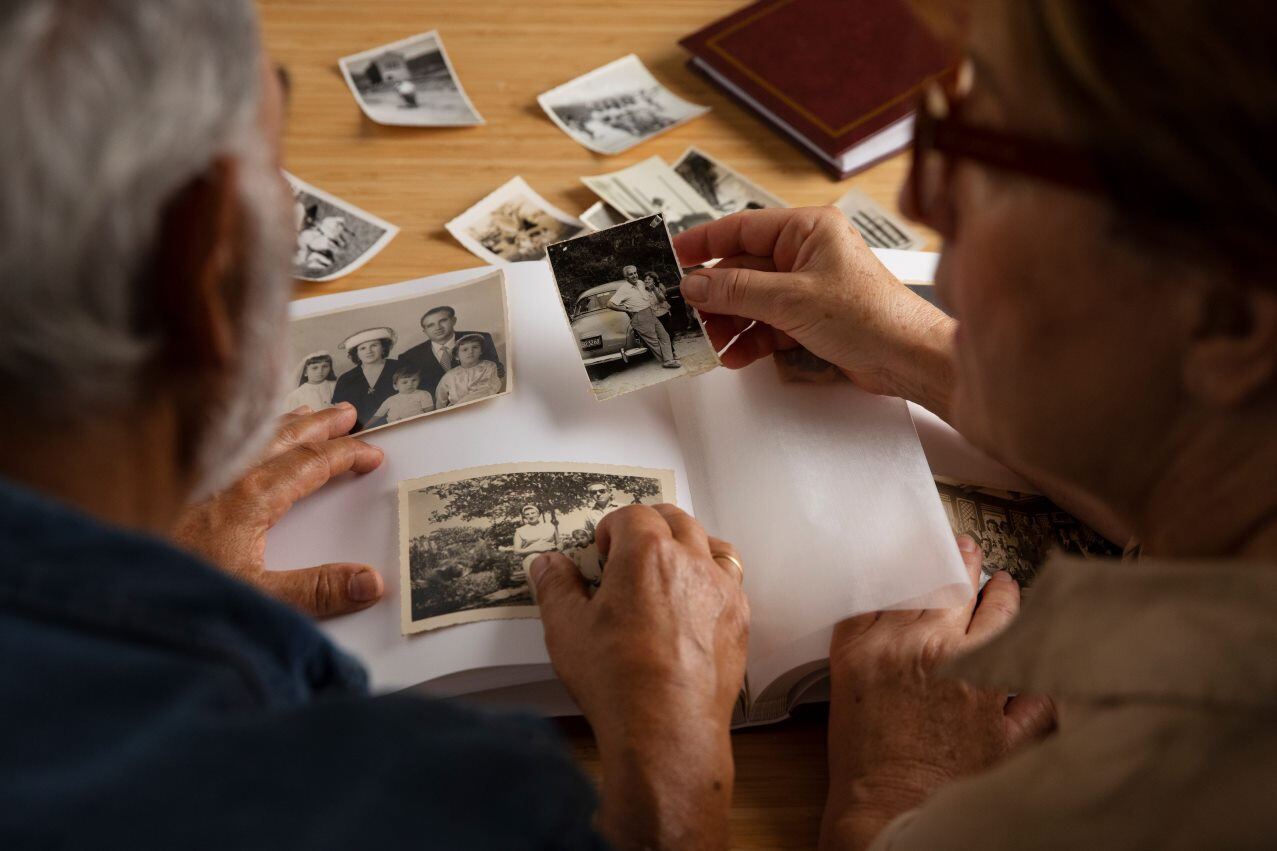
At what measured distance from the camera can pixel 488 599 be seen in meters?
1.07

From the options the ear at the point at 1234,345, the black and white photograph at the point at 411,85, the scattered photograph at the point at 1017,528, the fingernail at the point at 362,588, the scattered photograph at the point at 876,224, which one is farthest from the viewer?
the black and white photograph at the point at 411,85

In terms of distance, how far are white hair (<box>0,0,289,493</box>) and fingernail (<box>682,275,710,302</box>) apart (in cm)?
73

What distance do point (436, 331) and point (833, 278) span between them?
502mm

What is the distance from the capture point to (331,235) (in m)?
1.49

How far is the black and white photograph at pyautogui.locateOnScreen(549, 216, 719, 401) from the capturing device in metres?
1.27

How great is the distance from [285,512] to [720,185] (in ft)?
2.76

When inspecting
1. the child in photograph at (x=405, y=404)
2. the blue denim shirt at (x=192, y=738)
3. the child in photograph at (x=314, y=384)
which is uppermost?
the child in photograph at (x=314, y=384)

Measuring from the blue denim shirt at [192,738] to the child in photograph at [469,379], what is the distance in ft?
2.04

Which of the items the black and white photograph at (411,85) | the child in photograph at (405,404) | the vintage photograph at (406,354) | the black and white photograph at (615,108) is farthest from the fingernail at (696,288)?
the black and white photograph at (411,85)

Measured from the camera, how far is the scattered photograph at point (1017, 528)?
117 cm

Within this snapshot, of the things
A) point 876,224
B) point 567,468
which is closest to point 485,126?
point 876,224

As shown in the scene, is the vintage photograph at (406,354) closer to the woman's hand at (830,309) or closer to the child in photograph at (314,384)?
the child in photograph at (314,384)

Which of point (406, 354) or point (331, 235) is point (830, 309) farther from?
point (331, 235)

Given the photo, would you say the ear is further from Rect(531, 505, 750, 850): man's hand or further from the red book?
the red book
